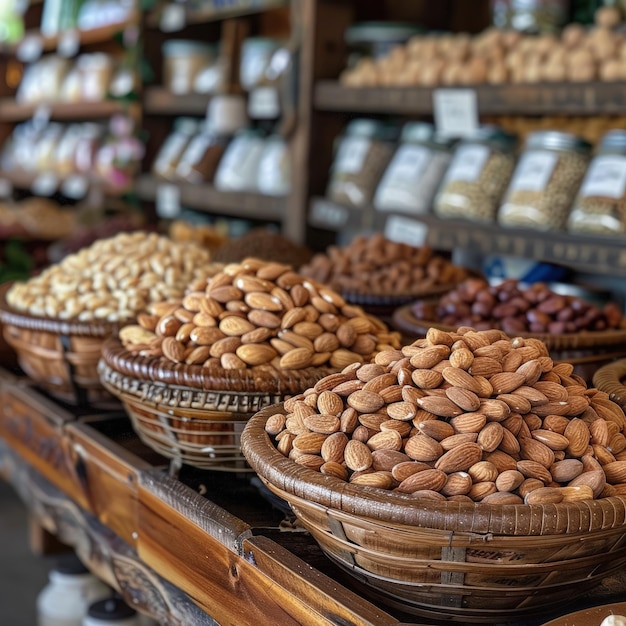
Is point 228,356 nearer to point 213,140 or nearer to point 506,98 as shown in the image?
point 506,98

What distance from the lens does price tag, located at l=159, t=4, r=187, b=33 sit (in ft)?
9.38

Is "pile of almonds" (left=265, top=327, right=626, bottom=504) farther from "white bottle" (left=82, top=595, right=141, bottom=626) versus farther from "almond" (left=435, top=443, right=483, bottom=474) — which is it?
"white bottle" (left=82, top=595, right=141, bottom=626)

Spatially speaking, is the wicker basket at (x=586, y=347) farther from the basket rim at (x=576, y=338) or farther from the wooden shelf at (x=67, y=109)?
the wooden shelf at (x=67, y=109)

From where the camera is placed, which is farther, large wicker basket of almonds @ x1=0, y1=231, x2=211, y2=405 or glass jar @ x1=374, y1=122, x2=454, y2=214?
glass jar @ x1=374, y1=122, x2=454, y2=214

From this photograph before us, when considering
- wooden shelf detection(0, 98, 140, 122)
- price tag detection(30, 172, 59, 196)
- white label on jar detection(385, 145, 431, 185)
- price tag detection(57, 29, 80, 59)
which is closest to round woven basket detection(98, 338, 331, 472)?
white label on jar detection(385, 145, 431, 185)

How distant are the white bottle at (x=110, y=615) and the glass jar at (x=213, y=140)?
1494 millimetres

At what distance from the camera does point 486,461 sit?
2.46ft

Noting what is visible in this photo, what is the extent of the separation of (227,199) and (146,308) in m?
1.19

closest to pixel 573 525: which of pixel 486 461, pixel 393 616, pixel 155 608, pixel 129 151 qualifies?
pixel 486 461

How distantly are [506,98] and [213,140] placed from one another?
1209 mm

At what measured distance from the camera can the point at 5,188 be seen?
4.41m

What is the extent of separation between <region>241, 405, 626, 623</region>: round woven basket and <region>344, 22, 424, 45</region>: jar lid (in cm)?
170

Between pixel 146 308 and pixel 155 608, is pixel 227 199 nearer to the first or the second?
pixel 146 308

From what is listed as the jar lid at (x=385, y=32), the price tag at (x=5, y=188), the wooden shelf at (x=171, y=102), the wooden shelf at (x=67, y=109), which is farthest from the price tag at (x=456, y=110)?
the price tag at (x=5, y=188)
